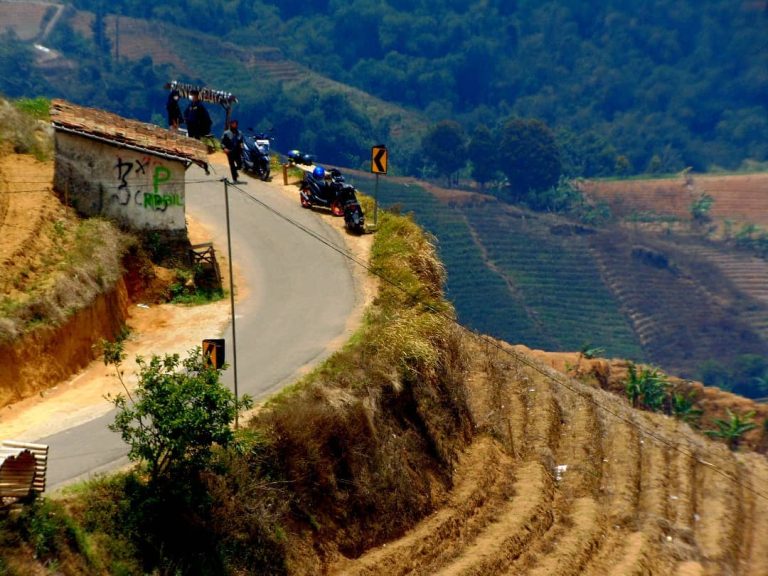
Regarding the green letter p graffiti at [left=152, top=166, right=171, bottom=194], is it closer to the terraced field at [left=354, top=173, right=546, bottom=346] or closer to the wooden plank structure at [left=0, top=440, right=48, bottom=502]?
the wooden plank structure at [left=0, top=440, right=48, bottom=502]

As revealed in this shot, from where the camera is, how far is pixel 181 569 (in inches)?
658

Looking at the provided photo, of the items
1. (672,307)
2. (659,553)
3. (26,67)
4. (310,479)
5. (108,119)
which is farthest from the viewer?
(26,67)

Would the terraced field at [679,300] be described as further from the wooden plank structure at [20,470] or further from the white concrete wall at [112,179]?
the wooden plank structure at [20,470]

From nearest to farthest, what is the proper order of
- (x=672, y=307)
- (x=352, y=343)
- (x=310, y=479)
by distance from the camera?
(x=310, y=479) < (x=352, y=343) < (x=672, y=307)

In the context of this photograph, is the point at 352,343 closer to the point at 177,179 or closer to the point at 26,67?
the point at 177,179

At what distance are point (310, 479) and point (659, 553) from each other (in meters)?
9.60

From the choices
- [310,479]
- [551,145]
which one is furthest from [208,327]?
[551,145]

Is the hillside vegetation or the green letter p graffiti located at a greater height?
the green letter p graffiti

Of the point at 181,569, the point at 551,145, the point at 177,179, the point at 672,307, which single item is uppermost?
the point at 177,179

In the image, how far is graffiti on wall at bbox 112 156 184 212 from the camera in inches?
1022

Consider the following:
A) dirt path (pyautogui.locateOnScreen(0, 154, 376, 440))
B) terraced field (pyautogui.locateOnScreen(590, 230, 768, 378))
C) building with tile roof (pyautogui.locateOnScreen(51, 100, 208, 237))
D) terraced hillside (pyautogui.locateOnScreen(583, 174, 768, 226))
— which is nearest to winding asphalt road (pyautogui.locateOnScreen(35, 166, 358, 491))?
dirt path (pyautogui.locateOnScreen(0, 154, 376, 440))

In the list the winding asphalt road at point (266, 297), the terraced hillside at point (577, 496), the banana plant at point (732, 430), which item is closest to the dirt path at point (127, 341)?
the winding asphalt road at point (266, 297)

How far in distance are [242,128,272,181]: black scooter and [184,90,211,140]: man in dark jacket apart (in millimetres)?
1490

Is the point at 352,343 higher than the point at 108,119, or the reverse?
the point at 108,119
